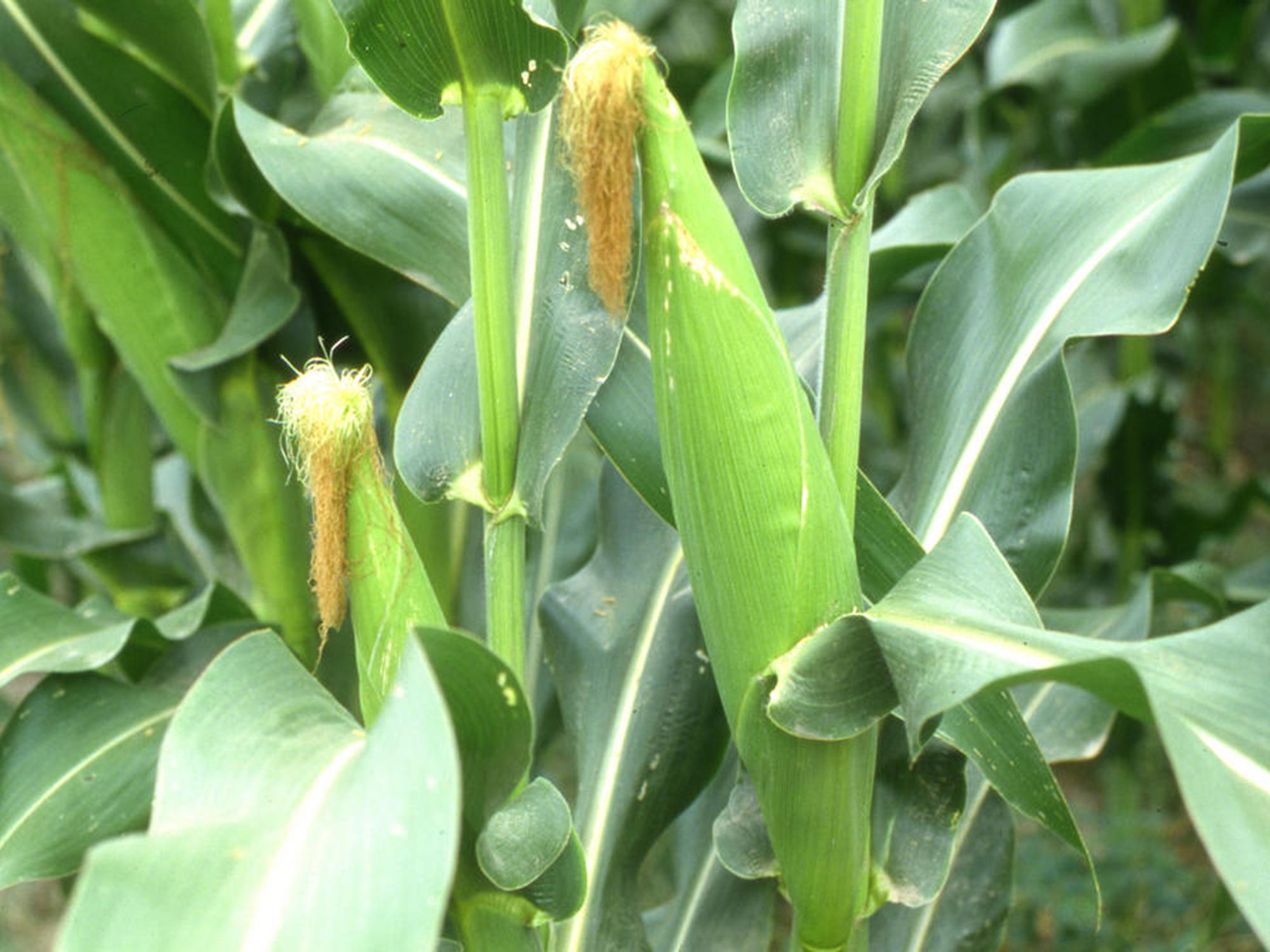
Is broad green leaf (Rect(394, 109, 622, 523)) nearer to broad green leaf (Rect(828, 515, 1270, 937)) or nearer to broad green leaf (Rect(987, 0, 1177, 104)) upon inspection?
broad green leaf (Rect(828, 515, 1270, 937))

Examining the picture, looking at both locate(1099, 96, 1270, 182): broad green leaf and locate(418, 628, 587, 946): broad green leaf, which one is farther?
locate(1099, 96, 1270, 182): broad green leaf

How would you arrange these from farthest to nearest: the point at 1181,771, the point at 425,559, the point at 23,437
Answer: the point at 23,437 → the point at 425,559 → the point at 1181,771

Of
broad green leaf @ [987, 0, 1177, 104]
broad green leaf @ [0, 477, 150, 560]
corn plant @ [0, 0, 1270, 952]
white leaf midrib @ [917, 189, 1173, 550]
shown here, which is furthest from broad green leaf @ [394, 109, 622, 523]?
broad green leaf @ [987, 0, 1177, 104]

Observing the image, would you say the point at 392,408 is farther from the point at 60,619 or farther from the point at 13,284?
the point at 13,284

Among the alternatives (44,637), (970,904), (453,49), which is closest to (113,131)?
(44,637)

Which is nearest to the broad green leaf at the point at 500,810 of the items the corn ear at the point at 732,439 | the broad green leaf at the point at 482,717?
the broad green leaf at the point at 482,717

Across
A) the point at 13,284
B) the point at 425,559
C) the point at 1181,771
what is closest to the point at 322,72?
the point at 425,559

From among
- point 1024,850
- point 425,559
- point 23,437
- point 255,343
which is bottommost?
point 1024,850
